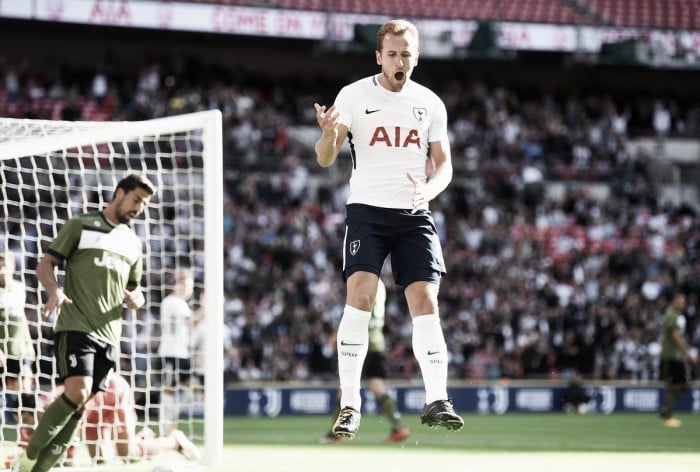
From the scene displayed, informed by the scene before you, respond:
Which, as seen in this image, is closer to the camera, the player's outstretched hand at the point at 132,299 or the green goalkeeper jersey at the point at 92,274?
the green goalkeeper jersey at the point at 92,274

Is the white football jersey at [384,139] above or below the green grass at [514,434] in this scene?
above

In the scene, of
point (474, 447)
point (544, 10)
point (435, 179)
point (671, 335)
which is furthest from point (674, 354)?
point (544, 10)

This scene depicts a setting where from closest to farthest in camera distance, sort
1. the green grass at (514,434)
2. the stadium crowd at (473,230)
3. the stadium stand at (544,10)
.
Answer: the green grass at (514,434) < the stadium crowd at (473,230) < the stadium stand at (544,10)

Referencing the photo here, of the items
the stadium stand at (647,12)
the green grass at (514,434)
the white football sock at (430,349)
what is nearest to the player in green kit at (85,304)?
the white football sock at (430,349)

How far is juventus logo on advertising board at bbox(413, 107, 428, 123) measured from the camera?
7312mm

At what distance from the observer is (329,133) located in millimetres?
6945

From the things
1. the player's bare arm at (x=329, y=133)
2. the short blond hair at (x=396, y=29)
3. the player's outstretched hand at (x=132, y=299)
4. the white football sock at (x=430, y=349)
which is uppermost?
the short blond hair at (x=396, y=29)

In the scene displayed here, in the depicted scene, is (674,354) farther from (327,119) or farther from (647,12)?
(647,12)

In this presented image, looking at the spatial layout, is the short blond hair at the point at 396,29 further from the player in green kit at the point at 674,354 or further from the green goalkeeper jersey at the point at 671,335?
the green goalkeeper jersey at the point at 671,335

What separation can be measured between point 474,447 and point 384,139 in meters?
6.30

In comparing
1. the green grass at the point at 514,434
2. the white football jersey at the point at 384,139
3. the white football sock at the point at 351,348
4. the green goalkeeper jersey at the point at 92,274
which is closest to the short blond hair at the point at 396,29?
the white football jersey at the point at 384,139

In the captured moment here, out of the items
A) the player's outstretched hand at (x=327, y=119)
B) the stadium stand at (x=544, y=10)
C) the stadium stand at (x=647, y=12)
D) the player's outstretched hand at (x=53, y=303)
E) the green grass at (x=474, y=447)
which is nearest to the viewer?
the player's outstretched hand at (x=327, y=119)

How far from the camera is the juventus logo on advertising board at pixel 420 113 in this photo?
24.0 ft

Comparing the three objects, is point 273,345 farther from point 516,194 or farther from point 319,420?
point 516,194
